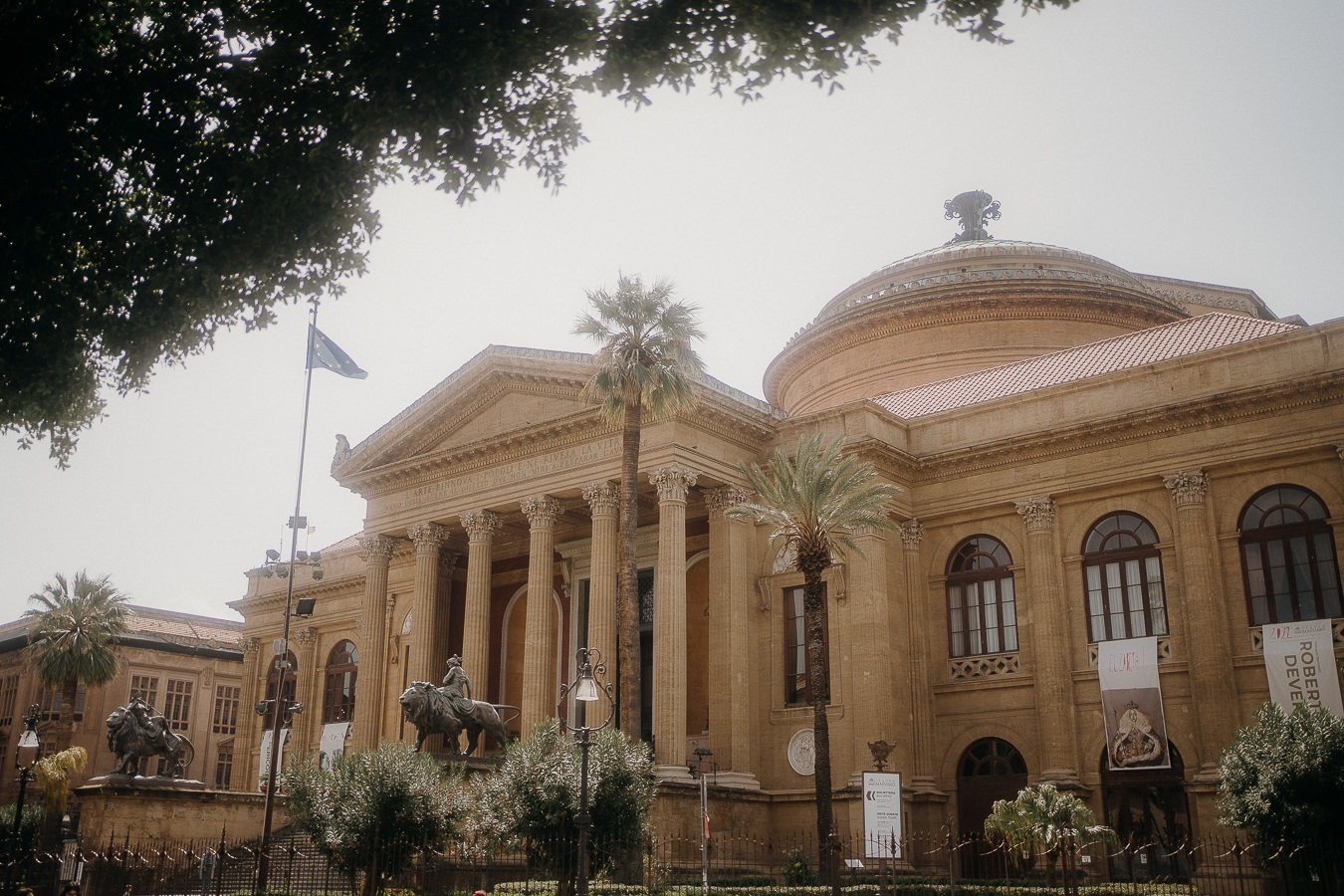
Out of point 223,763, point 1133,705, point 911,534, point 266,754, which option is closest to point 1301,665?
point 1133,705

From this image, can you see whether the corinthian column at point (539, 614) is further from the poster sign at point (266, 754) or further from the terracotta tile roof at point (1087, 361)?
the poster sign at point (266, 754)

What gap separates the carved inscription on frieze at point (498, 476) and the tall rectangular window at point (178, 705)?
28.2m

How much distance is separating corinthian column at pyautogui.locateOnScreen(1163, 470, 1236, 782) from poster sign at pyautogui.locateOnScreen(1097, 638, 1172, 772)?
→ 835 millimetres

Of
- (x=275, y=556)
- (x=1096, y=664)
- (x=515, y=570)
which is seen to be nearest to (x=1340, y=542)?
(x=1096, y=664)

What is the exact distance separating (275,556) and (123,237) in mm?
24447

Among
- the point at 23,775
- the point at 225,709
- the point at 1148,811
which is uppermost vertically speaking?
the point at 225,709

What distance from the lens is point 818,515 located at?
26.5 meters

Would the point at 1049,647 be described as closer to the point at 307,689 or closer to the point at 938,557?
the point at 938,557

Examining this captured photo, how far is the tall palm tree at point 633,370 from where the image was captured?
2912 centimetres

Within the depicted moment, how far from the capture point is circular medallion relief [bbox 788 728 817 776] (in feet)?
100

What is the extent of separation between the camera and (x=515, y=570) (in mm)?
39969

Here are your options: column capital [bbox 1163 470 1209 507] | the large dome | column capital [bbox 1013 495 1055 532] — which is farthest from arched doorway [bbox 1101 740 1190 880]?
the large dome

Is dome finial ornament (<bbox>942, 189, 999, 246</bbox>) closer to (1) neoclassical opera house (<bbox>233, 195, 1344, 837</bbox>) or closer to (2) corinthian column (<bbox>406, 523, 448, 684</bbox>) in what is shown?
(1) neoclassical opera house (<bbox>233, 195, 1344, 837</bbox>)

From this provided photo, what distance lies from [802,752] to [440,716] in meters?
9.27
